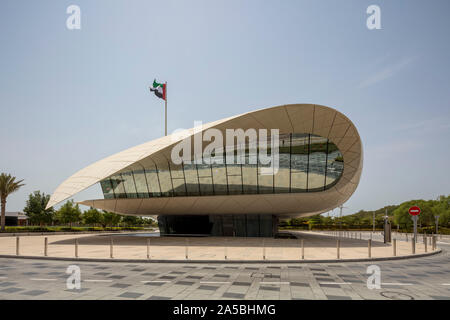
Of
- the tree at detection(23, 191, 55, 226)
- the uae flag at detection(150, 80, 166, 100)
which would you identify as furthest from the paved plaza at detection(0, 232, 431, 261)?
the tree at detection(23, 191, 55, 226)

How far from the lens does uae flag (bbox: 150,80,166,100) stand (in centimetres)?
4144

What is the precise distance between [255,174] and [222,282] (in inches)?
710

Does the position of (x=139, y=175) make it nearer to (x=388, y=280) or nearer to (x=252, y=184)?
(x=252, y=184)

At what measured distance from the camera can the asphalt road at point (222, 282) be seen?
24.1 ft

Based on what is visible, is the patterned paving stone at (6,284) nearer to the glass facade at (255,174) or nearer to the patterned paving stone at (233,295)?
the patterned paving stone at (233,295)

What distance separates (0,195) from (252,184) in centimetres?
3847

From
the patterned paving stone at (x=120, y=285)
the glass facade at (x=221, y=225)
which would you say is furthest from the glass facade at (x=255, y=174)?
the patterned paving stone at (x=120, y=285)

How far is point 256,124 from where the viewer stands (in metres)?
23.2

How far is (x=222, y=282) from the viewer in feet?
29.3

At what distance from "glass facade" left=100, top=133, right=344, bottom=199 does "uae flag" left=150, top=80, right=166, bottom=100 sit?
1546cm

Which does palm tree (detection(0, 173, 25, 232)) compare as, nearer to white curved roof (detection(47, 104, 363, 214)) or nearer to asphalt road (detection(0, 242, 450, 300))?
white curved roof (detection(47, 104, 363, 214))

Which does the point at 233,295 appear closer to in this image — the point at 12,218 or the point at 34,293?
the point at 34,293

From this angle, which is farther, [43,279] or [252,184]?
[252,184]
